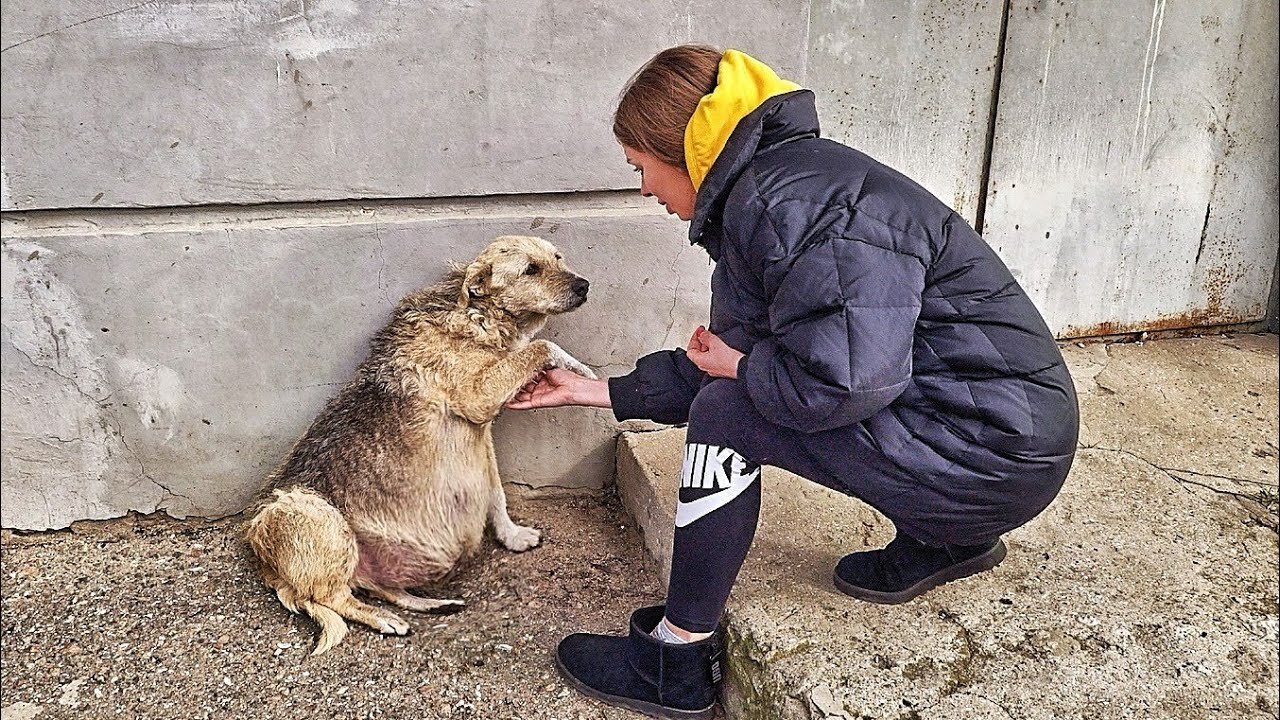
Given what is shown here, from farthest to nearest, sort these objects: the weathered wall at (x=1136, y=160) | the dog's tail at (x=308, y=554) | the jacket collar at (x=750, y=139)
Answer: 1. the weathered wall at (x=1136, y=160)
2. the dog's tail at (x=308, y=554)
3. the jacket collar at (x=750, y=139)

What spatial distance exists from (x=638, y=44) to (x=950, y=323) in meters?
1.62

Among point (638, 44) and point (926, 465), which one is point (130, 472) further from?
point (926, 465)

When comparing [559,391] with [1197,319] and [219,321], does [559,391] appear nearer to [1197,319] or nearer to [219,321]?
[219,321]

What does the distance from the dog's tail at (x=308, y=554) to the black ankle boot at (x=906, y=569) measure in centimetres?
154

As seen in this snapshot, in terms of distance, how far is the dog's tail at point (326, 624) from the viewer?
128 inches

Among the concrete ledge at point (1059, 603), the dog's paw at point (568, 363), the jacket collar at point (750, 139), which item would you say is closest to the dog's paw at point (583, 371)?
the dog's paw at point (568, 363)

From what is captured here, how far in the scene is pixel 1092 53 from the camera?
4.48 meters

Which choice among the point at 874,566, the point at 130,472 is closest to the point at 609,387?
the point at 874,566

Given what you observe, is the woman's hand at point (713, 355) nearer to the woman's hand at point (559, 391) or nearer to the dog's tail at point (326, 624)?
the woman's hand at point (559, 391)

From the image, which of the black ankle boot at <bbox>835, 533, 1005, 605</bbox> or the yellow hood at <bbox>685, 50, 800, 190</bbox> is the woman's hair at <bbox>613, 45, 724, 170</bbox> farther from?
the black ankle boot at <bbox>835, 533, 1005, 605</bbox>

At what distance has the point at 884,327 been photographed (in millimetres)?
2299

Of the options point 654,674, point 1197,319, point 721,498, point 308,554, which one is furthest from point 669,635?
point 1197,319

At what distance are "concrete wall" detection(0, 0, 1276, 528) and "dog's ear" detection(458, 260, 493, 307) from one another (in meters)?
0.21

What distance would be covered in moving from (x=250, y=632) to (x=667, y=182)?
194 centimetres
